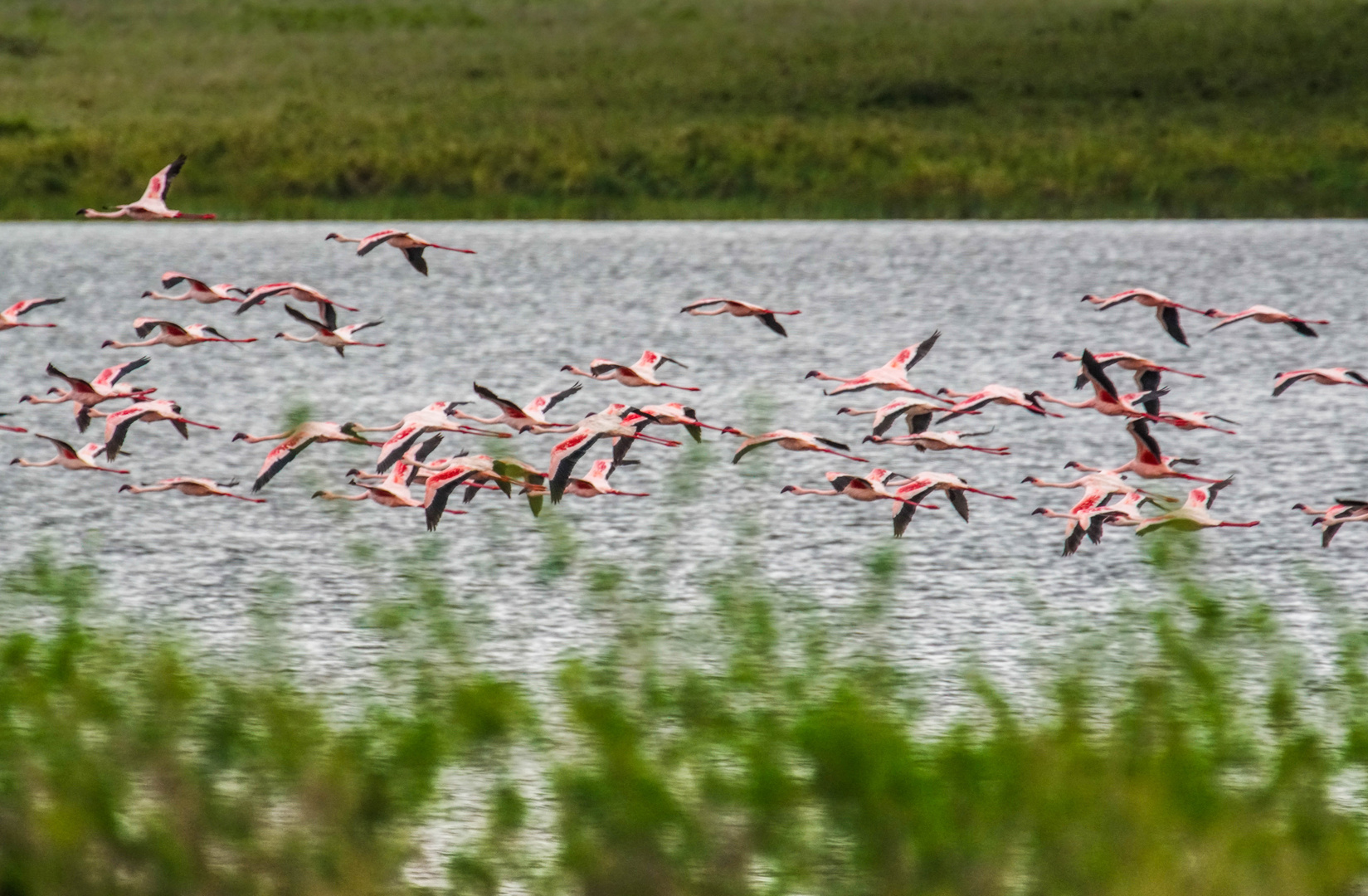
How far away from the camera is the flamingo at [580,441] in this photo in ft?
15.9

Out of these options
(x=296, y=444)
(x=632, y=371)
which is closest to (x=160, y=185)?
(x=296, y=444)

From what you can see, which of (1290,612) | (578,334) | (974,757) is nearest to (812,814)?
(974,757)

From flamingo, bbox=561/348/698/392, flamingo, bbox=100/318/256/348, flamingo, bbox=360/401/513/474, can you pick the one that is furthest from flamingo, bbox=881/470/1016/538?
flamingo, bbox=100/318/256/348

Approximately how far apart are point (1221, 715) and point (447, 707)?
59.2 inches

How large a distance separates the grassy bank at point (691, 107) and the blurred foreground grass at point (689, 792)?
13.6m

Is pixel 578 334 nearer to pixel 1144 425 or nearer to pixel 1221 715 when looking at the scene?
pixel 1144 425

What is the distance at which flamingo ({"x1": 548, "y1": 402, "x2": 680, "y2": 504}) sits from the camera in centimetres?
484

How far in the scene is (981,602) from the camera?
6570mm

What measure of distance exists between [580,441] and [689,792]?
64.6 inches

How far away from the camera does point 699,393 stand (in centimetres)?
1098

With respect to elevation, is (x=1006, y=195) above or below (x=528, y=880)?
above

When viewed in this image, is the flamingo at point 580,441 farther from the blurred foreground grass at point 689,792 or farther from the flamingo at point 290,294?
the flamingo at point 290,294

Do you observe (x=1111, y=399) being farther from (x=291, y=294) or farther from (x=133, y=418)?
(x=133, y=418)

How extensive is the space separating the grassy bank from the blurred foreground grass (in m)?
13.6
